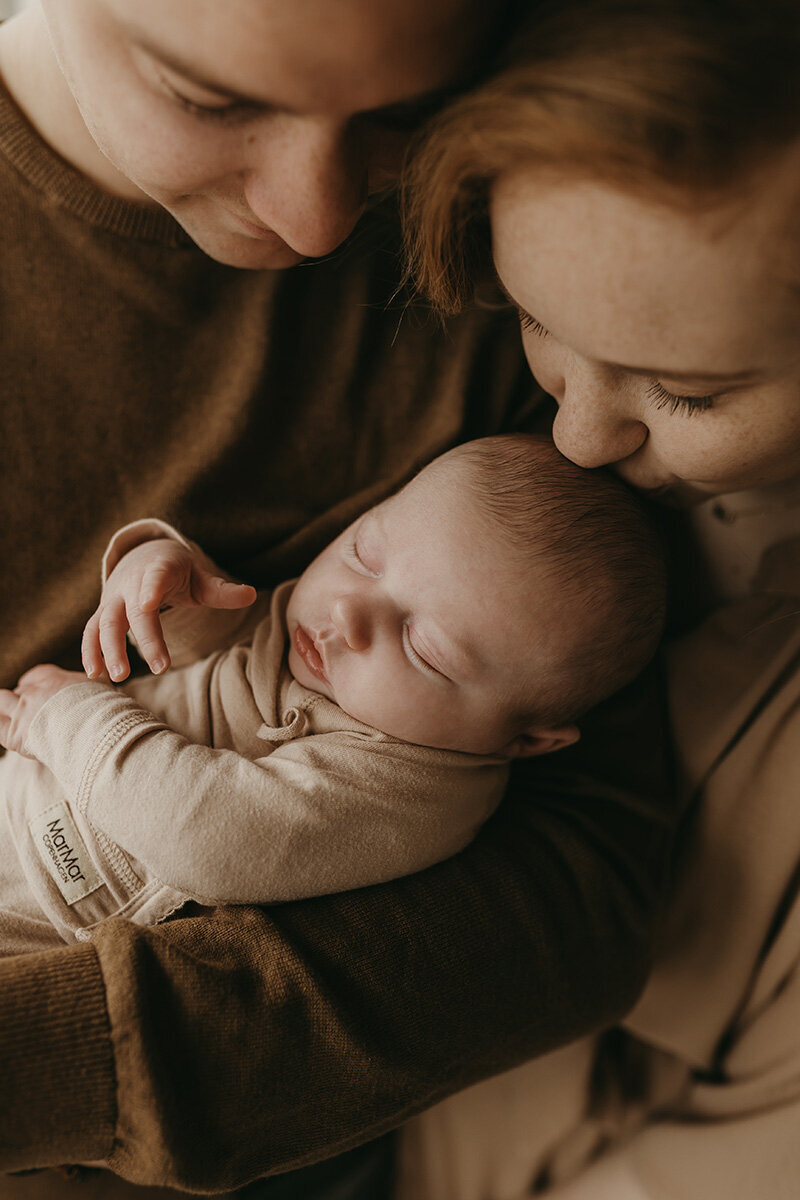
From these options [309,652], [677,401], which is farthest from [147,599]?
[677,401]

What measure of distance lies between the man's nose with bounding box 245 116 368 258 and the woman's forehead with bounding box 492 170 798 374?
0.12 m

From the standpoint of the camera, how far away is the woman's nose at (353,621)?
89 cm

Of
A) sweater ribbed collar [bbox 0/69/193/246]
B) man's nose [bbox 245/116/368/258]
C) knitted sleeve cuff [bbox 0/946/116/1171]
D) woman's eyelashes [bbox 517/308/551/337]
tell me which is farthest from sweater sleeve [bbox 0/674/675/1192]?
sweater ribbed collar [bbox 0/69/193/246]

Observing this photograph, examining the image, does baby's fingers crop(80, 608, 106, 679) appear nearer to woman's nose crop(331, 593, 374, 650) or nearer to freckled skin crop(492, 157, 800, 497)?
woman's nose crop(331, 593, 374, 650)

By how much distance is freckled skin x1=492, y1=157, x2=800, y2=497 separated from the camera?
1.93ft

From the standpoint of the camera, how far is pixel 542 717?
3.24ft

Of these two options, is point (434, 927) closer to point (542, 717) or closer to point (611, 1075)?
point (542, 717)

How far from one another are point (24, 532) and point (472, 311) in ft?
2.01

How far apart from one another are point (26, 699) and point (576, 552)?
0.64m

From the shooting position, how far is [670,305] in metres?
0.62

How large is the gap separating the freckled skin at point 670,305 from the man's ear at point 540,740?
350 mm

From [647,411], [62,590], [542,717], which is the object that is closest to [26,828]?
[62,590]

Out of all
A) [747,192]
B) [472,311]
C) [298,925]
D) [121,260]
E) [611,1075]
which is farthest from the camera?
[611,1075]

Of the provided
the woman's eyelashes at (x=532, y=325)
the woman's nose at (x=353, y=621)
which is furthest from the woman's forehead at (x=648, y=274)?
the woman's nose at (x=353, y=621)
